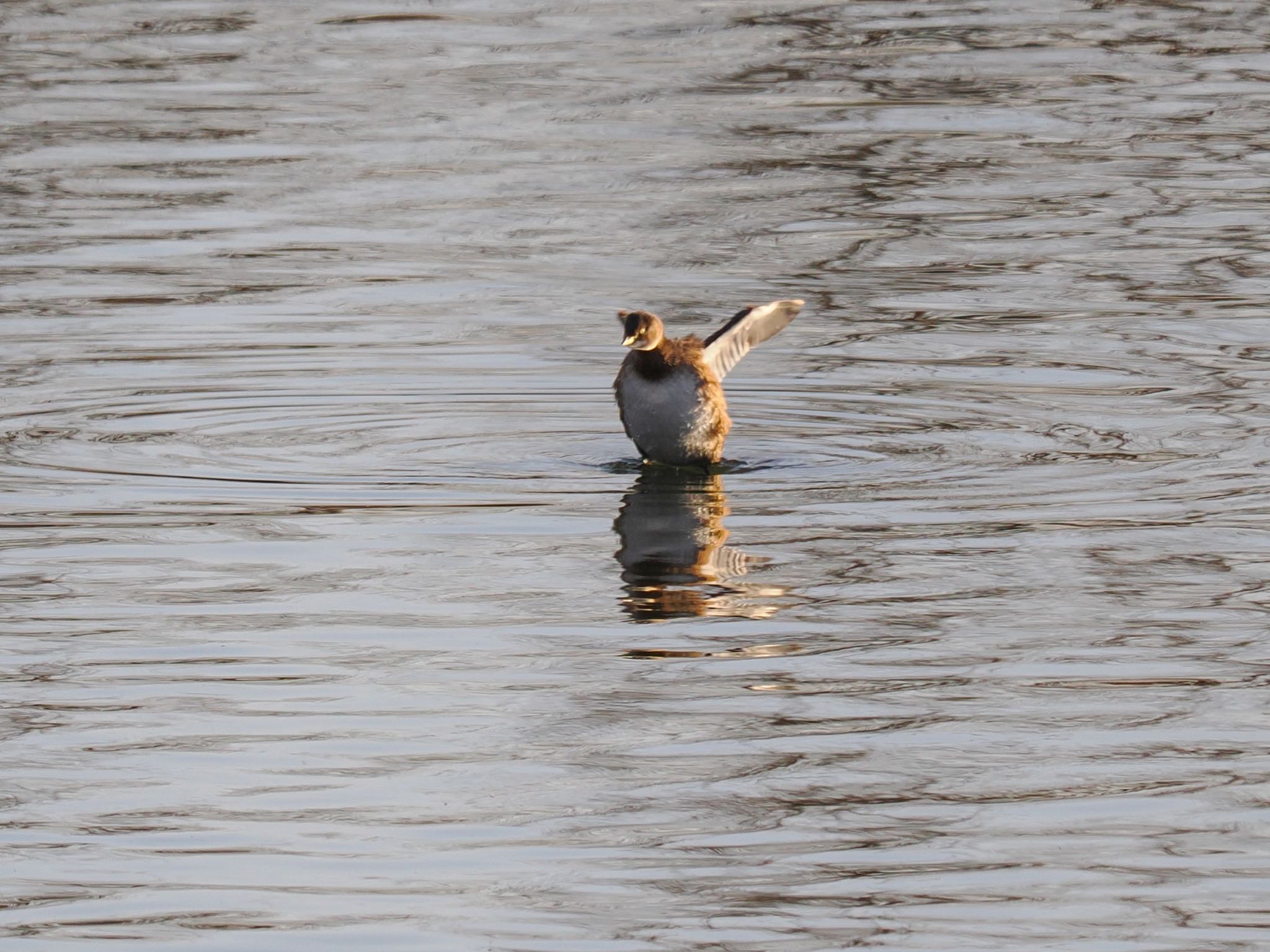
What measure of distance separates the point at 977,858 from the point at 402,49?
1669 cm

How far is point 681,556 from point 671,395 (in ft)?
4.78

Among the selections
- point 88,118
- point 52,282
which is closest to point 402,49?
point 88,118

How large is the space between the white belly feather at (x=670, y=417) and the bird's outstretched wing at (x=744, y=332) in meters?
0.34

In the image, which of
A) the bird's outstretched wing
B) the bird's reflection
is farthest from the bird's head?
the bird's reflection

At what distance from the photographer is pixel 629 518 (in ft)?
31.2

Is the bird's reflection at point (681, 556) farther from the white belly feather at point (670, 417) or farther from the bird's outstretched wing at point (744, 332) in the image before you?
the bird's outstretched wing at point (744, 332)

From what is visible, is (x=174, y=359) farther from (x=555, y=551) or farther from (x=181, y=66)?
(x=181, y=66)

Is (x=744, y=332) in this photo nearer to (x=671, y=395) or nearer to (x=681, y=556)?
(x=671, y=395)

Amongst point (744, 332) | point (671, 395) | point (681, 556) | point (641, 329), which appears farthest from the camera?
point (744, 332)

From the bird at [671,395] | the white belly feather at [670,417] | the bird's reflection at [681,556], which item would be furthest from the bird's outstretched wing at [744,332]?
the bird's reflection at [681,556]

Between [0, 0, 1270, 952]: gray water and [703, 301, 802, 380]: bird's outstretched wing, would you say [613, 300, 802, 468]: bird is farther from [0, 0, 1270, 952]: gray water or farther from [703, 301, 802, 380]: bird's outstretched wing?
[0, 0, 1270, 952]: gray water

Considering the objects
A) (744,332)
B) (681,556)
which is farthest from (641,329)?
(681,556)

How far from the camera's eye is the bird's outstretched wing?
1068 centimetres

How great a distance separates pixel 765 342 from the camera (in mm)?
13109
